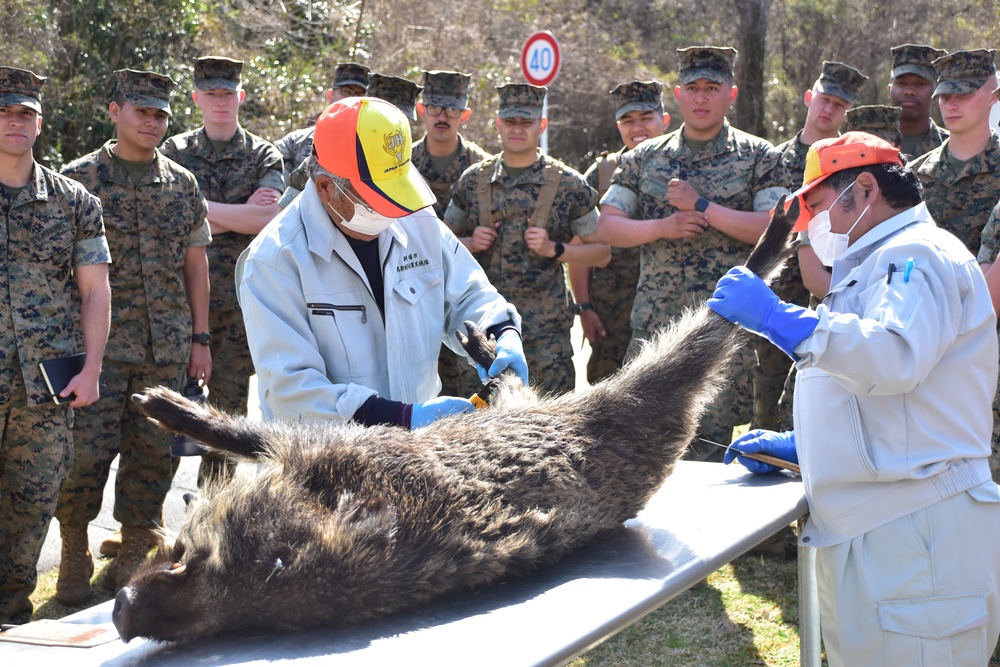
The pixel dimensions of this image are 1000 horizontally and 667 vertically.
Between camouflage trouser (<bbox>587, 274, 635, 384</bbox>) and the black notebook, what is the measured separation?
11.4ft

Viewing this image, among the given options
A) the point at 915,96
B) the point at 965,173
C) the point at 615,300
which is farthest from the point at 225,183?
the point at 915,96

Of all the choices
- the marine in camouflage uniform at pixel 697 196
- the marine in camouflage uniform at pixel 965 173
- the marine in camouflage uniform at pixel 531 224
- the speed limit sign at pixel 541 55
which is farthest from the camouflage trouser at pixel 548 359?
the speed limit sign at pixel 541 55

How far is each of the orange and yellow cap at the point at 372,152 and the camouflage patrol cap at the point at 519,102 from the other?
322 centimetres

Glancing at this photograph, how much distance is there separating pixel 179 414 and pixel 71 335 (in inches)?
104

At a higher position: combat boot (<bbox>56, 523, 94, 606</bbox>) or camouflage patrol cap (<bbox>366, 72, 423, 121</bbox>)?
camouflage patrol cap (<bbox>366, 72, 423, 121</bbox>)

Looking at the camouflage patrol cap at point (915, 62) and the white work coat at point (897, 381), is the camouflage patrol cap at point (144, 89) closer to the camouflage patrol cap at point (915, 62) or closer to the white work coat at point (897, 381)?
the white work coat at point (897, 381)

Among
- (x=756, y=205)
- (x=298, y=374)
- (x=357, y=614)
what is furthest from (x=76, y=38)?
(x=357, y=614)

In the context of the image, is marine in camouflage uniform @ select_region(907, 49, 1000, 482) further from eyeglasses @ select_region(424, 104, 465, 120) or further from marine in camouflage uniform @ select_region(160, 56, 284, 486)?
marine in camouflage uniform @ select_region(160, 56, 284, 486)

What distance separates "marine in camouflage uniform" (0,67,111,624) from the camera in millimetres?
4277

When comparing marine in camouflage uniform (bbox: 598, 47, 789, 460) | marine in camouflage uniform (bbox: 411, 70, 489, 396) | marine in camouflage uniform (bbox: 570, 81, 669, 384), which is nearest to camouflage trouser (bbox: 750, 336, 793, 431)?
marine in camouflage uniform (bbox: 598, 47, 789, 460)

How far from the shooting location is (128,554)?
5.05m

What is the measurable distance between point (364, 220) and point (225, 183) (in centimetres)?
350

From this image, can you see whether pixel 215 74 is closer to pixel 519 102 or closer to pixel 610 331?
pixel 519 102

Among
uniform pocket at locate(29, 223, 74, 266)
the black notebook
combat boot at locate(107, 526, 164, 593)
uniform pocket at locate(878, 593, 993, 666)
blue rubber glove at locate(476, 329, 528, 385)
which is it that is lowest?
combat boot at locate(107, 526, 164, 593)
